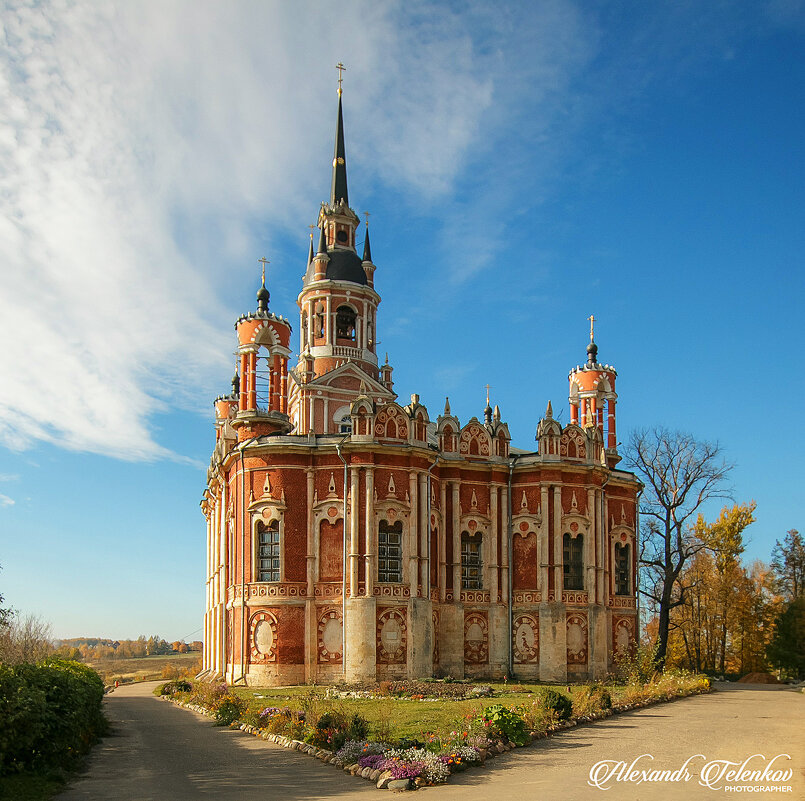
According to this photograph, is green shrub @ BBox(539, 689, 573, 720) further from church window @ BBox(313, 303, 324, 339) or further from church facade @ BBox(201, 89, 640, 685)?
church window @ BBox(313, 303, 324, 339)

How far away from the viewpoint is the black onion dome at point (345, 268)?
46094 millimetres

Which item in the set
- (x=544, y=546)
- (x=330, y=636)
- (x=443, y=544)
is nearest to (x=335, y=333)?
(x=443, y=544)

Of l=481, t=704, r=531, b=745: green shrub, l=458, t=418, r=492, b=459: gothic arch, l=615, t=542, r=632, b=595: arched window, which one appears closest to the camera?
l=481, t=704, r=531, b=745: green shrub

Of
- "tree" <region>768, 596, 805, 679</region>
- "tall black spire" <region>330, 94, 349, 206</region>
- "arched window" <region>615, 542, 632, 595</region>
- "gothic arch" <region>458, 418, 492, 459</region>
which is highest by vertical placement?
"tall black spire" <region>330, 94, 349, 206</region>

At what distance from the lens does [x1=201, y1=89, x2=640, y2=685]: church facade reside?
109 feet

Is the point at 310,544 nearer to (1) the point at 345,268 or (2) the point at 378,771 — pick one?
(1) the point at 345,268

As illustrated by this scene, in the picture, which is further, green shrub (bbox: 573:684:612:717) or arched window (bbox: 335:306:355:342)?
arched window (bbox: 335:306:355:342)

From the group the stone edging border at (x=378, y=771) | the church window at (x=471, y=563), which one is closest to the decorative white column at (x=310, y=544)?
the stone edging border at (x=378, y=771)

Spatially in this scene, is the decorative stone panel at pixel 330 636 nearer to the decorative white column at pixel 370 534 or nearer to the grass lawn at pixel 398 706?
the decorative white column at pixel 370 534

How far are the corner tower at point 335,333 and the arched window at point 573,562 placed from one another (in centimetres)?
1165

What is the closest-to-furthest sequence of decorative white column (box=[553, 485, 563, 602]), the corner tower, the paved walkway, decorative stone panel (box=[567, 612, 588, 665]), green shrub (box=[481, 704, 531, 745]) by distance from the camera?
the paved walkway
green shrub (box=[481, 704, 531, 745])
decorative stone panel (box=[567, 612, 588, 665])
decorative white column (box=[553, 485, 563, 602])
the corner tower

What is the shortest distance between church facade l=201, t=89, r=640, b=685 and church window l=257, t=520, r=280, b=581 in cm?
5

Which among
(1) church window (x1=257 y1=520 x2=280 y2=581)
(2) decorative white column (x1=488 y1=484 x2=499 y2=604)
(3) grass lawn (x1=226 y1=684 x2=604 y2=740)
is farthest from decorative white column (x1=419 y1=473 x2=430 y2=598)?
(1) church window (x1=257 y1=520 x2=280 y2=581)

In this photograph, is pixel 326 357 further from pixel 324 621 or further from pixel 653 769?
pixel 653 769
